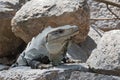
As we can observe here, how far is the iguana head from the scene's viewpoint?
3.02 meters

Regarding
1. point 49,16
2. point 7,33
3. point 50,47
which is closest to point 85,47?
point 49,16

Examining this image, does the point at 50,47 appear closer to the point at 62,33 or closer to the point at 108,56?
the point at 62,33

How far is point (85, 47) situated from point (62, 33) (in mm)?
1392

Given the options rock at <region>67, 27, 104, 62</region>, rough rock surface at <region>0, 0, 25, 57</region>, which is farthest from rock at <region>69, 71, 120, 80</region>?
rough rock surface at <region>0, 0, 25, 57</region>

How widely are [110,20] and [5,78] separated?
2171 millimetres

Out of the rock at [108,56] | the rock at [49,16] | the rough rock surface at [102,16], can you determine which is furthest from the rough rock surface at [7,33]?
the rock at [108,56]

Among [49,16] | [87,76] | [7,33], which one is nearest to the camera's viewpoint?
[87,76]

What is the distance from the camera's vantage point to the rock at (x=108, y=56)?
3.02 metres

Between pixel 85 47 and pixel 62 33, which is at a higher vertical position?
pixel 62 33

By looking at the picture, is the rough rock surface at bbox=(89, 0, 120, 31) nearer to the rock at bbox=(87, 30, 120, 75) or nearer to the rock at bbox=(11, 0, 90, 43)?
the rock at bbox=(11, 0, 90, 43)

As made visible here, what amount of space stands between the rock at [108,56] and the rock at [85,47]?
865 millimetres

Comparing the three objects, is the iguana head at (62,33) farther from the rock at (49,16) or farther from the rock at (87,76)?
the rock at (49,16)

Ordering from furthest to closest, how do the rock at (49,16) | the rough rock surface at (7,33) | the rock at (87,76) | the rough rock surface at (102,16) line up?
1. the rough rock surface at (102,16)
2. the rough rock surface at (7,33)
3. the rock at (49,16)
4. the rock at (87,76)

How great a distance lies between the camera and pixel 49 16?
4.13m
